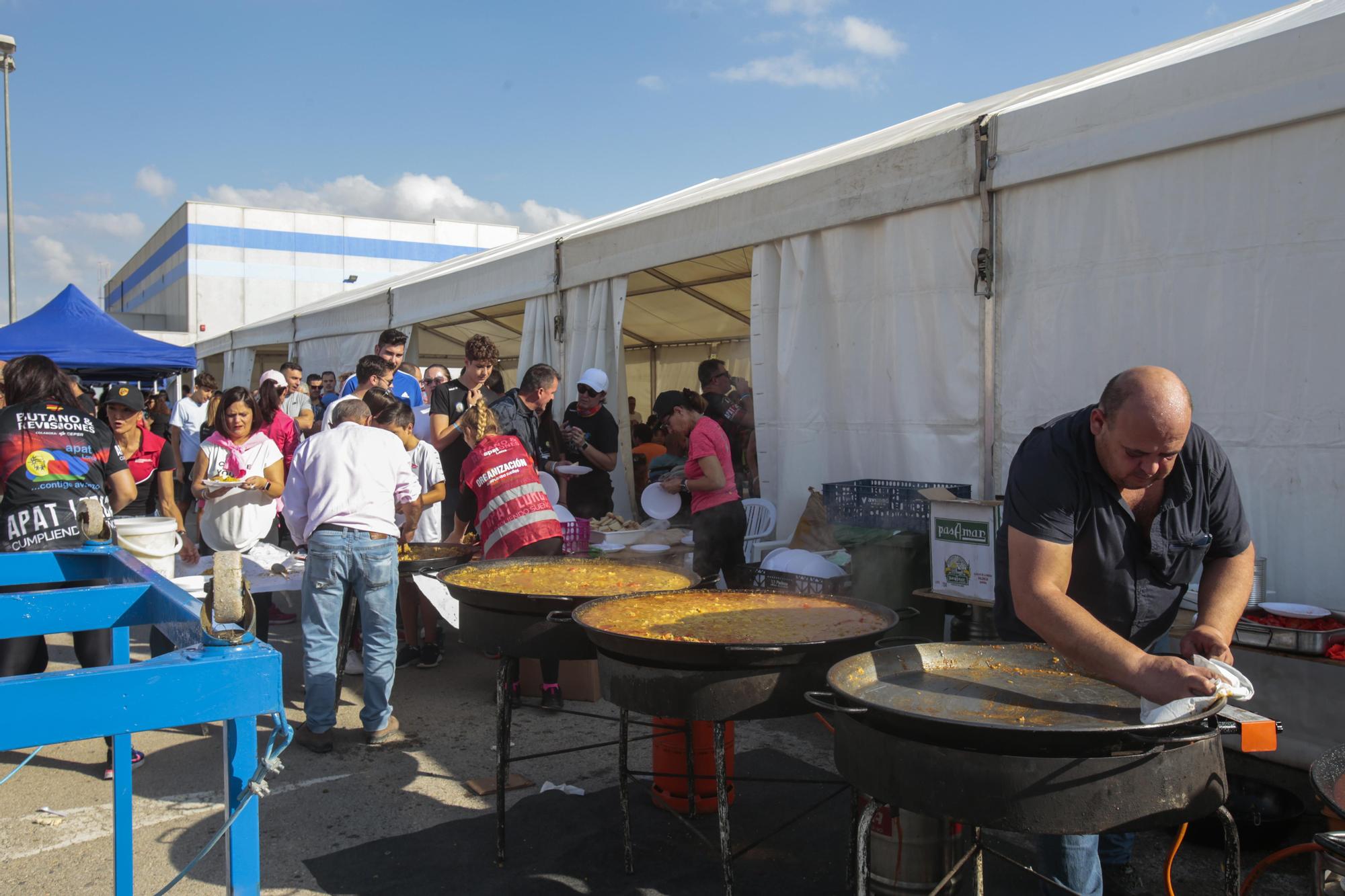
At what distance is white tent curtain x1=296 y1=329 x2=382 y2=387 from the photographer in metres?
12.5

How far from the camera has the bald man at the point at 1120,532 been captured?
7.41ft

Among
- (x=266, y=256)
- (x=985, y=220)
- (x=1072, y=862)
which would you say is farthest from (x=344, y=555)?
(x=266, y=256)

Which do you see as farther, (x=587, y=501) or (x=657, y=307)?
(x=657, y=307)

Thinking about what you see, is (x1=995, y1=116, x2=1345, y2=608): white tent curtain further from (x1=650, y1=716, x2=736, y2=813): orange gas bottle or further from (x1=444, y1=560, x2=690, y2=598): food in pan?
(x1=650, y1=716, x2=736, y2=813): orange gas bottle

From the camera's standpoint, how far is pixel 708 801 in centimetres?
393

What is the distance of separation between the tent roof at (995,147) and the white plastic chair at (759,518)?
1900mm

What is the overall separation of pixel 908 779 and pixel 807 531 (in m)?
3.98

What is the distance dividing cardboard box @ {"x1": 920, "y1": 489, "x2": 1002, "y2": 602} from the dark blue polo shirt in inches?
74.0

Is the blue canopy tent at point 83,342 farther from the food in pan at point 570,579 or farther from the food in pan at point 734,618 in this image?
the food in pan at point 734,618

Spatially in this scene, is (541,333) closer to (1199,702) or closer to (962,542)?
(962,542)

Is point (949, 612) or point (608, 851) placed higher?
point (949, 612)

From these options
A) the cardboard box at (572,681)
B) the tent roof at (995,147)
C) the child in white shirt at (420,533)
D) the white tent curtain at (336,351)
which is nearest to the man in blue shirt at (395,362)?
the child in white shirt at (420,533)

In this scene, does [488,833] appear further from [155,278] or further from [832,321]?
[155,278]

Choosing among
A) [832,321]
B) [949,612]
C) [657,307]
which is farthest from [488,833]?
[657,307]
